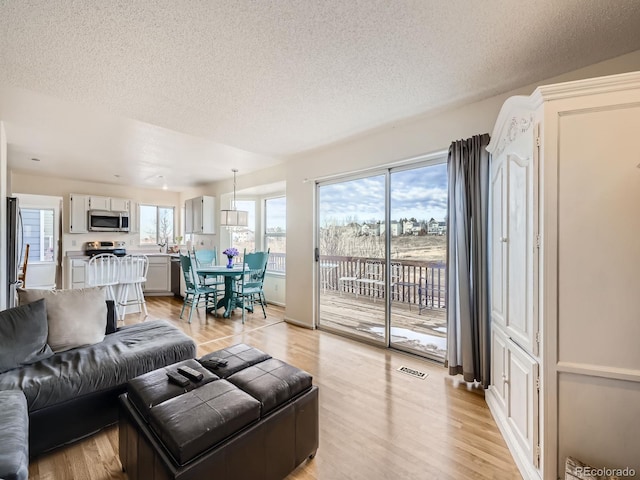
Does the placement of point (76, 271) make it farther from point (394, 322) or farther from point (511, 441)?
point (511, 441)

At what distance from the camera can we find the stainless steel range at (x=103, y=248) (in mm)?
5988

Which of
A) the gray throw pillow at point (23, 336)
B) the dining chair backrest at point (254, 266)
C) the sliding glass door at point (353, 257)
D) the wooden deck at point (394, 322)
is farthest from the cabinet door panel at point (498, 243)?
the dining chair backrest at point (254, 266)

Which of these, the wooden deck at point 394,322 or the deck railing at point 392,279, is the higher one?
the deck railing at point 392,279

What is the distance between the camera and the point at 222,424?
1264 millimetres

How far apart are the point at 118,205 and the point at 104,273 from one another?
9.15 ft

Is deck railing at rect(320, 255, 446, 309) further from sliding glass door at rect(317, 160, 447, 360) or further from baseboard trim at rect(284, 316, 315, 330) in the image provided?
baseboard trim at rect(284, 316, 315, 330)

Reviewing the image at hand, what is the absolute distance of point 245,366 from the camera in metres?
1.79

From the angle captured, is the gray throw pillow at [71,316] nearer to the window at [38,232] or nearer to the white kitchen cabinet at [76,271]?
the white kitchen cabinet at [76,271]

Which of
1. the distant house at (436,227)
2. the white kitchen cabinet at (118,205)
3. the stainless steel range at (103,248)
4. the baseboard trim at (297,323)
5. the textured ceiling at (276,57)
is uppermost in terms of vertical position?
the textured ceiling at (276,57)

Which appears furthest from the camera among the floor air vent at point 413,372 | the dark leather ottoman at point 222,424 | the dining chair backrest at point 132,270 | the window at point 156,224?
the window at point 156,224

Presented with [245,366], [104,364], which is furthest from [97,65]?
[245,366]

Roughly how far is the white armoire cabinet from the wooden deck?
1579mm

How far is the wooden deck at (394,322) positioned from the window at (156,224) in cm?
519

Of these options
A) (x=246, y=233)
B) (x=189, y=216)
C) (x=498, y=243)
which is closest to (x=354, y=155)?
(x=498, y=243)
